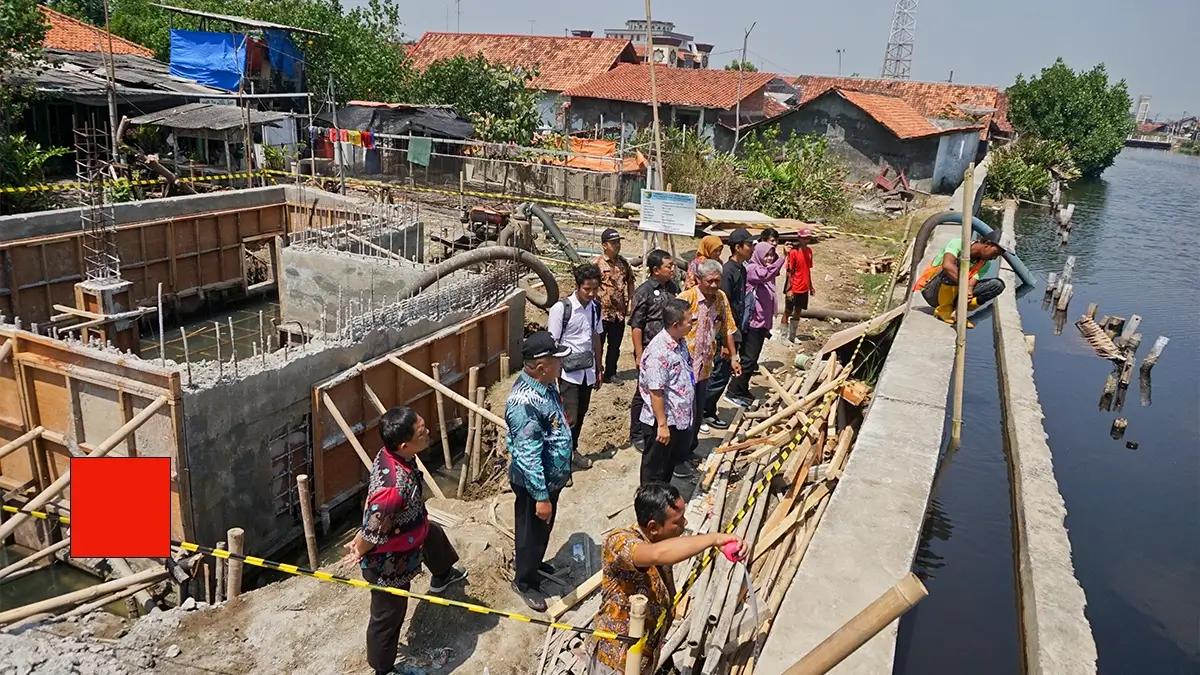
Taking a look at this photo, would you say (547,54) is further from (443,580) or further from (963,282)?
(443,580)

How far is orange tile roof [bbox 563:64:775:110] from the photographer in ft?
98.1

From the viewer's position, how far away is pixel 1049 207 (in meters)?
31.5

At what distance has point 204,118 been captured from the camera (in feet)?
68.2

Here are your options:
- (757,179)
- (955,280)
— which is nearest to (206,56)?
(757,179)

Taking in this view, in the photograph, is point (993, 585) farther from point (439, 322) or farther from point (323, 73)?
point (323, 73)

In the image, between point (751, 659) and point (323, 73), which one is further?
point (323, 73)

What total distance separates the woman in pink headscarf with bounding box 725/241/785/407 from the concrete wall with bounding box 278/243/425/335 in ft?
15.4

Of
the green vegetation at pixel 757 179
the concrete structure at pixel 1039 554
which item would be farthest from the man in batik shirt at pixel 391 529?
the green vegetation at pixel 757 179

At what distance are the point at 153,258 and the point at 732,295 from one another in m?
10.9

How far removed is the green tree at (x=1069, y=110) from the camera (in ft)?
135

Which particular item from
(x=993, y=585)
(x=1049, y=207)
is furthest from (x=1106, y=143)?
(x=993, y=585)

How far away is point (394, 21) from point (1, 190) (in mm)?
24448

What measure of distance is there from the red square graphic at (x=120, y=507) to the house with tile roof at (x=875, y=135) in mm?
25313

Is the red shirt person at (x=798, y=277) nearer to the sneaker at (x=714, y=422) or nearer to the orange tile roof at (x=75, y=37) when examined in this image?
the sneaker at (x=714, y=422)
